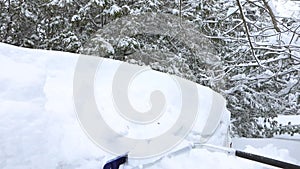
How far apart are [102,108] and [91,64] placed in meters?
0.99

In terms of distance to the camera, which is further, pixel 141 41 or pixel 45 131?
pixel 141 41

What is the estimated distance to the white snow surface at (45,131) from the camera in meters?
2.20

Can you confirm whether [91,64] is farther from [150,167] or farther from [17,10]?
[17,10]

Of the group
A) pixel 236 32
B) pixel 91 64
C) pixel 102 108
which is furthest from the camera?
pixel 236 32

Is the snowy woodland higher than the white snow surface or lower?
higher

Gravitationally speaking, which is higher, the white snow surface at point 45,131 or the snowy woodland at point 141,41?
the snowy woodland at point 141,41

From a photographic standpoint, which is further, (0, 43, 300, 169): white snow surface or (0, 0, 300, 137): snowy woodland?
(0, 0, 300, 137): snowy woodland

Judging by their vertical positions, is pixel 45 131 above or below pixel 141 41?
below

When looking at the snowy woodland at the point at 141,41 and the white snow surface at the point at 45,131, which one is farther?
the snowy woodland at the point at 141,41

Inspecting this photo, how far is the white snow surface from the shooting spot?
86.7 inches

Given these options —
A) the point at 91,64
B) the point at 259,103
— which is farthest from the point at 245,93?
the point at 91,64

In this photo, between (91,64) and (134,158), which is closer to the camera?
(134,158)

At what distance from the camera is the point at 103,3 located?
7.48 m

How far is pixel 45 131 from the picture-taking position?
2.34 m
